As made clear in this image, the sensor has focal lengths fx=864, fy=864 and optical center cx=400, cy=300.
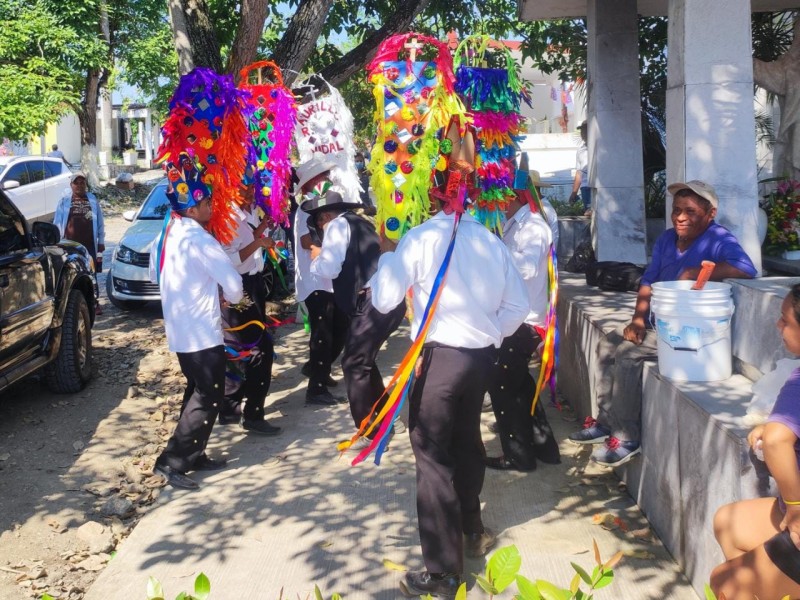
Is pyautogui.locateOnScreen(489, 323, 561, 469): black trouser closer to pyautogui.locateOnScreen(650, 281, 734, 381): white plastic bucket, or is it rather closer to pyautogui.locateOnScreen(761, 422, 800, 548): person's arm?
pyautogui.locateOnScreen(650, 281, 734, 381): white plastic bucket

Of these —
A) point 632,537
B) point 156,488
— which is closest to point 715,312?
point 632,537

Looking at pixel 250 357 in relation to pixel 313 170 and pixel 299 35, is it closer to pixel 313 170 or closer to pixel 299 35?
pixel 313 170

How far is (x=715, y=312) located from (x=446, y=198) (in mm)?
1565

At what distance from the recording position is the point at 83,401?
7.43m

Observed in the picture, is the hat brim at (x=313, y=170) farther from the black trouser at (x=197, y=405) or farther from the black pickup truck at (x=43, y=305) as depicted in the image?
the black pickup truck at (x=43, y=305)

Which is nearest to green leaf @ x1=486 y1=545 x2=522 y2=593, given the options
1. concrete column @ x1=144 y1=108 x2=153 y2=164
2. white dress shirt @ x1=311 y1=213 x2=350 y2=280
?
white dress shirt @ x1=311 y1=213 x2=350 y2=280

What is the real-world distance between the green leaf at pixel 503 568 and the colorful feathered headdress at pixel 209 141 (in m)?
4.23

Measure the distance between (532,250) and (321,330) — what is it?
241 centimetres

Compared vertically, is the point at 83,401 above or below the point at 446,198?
below

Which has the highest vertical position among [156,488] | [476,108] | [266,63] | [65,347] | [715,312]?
[266,63]

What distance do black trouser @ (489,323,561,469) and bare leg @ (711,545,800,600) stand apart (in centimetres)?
235

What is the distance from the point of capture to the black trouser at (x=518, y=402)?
17.5 feet

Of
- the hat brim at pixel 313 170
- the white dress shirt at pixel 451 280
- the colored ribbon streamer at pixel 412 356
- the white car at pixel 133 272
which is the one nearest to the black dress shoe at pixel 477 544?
the colored ribbon streamer at pixel 412 356

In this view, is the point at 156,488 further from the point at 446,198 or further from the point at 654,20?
the point at 654,20
